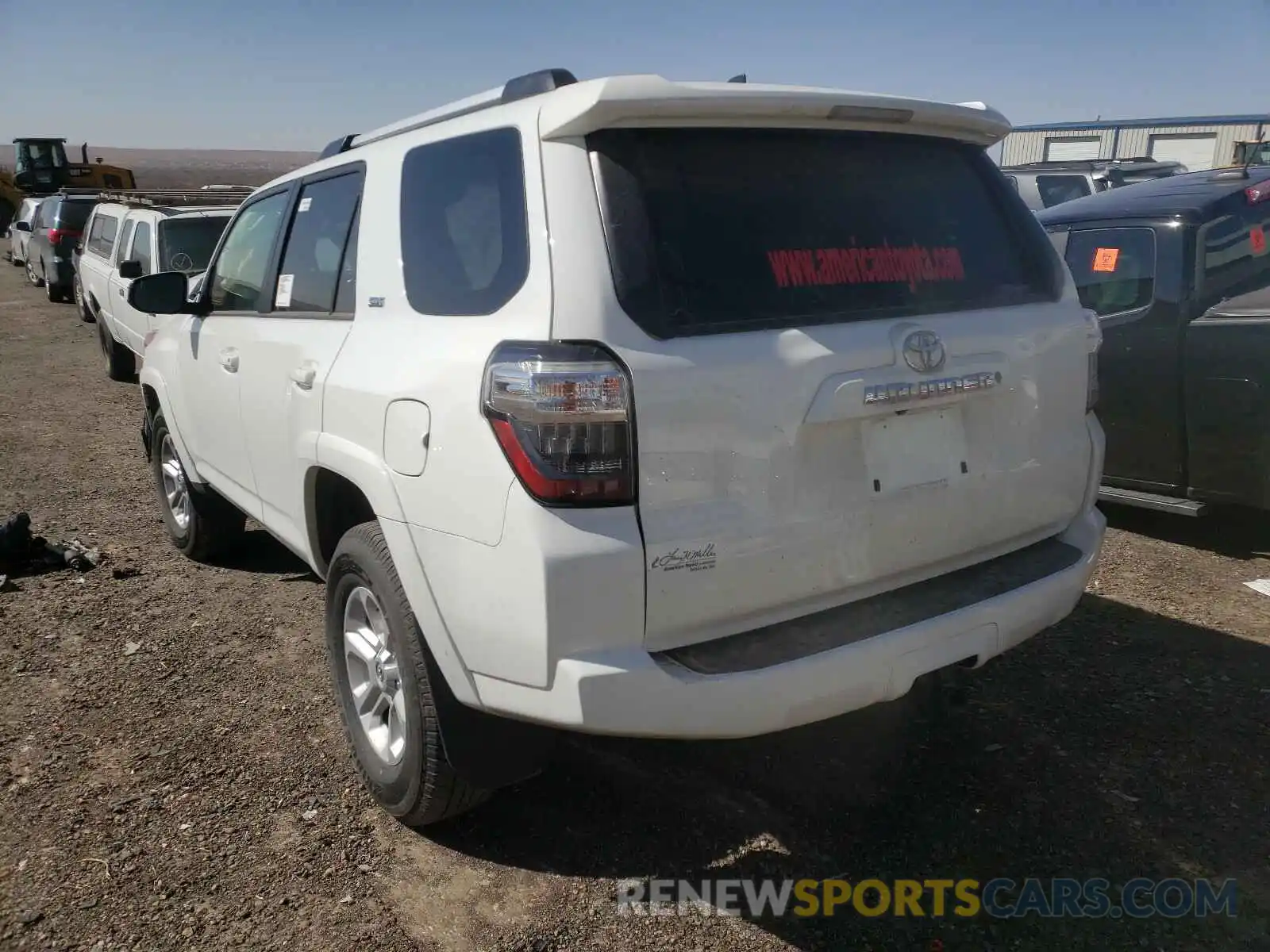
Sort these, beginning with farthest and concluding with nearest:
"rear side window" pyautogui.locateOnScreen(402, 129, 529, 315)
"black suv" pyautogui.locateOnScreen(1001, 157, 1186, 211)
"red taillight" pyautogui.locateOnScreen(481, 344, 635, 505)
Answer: "black suv" pyautogui.locateOnScreen(1001, 157, 1186, 211) → "rear side window" pyautogui.locateOnScreen(402, 129, 529, 315) → "red taillight" pyautogui.locateOnScreen(481, 344, 635, 505)

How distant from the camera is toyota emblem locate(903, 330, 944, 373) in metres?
2.44

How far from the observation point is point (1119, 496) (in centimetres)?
498

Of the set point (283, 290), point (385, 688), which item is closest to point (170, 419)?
point (283, 290)

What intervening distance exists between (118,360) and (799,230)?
10.1 metres

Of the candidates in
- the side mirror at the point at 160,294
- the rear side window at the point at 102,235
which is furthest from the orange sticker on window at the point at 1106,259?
the rear side window at the point at 102,235

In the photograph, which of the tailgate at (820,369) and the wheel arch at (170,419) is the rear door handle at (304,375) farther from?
the wheel arch at (170,419)

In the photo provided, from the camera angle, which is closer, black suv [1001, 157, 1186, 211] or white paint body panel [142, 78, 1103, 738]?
white paint body panel [142, 78, 1103, 738]

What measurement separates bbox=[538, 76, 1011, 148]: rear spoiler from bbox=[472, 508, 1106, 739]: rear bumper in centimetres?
121

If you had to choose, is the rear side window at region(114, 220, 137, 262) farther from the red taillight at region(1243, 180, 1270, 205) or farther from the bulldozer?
the bulldozer

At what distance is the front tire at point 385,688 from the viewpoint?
258 centimetres

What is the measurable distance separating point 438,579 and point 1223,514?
480 cm

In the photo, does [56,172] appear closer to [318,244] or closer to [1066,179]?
[1066,179]

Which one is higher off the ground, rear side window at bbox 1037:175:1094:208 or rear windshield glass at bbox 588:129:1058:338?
rear side window at bbox 1037:175:1094:208

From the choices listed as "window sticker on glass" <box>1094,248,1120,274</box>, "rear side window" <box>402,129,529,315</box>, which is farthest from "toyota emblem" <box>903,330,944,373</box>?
"window sticker on glass" <box>1094,248,1120,274</box>
